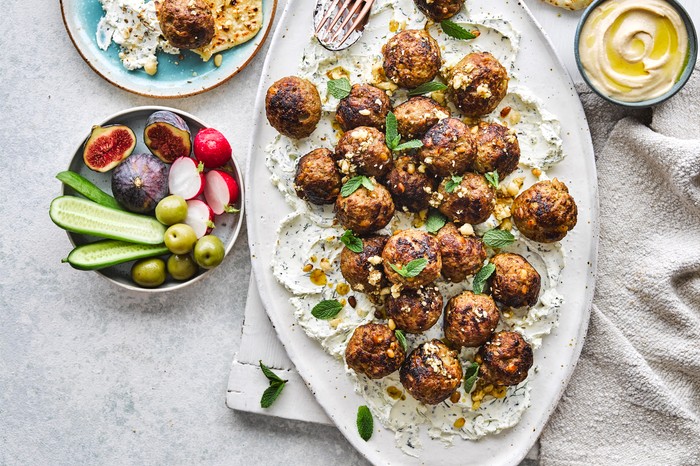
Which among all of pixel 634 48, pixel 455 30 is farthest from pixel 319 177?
pixel 634 48

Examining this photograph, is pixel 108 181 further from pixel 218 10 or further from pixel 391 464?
pixel 391 464

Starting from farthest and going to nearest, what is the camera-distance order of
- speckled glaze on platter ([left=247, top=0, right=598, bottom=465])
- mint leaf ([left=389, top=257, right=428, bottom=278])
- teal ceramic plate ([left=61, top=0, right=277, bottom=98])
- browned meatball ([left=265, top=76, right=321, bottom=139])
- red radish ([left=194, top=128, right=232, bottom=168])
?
teal ceramic plate ([left=61, top=0, right=277, bottom=98]) < red radish ([left=194, top=128, right=232, bottom=168]) < speckled glaze on platter ([left=247, top=0, right=598, bottom=465]) < browned meatball ([left=265, top=76, right=321, bottom=139]) < mint leaf ([left=389, top=257, right=428, bottom=278])

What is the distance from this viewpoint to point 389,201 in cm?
381

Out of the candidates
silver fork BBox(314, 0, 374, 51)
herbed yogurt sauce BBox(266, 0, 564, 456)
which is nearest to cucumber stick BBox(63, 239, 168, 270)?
herbed yogurt sauce BBox(266, 0, 564, 456)

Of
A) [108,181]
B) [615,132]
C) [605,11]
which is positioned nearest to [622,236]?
[615,132]

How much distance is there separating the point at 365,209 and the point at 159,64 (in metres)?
1.82

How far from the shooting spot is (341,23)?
4.01 meters

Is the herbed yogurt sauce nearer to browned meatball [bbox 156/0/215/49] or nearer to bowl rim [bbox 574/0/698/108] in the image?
bowl rim [bbox 574/0/698/108]

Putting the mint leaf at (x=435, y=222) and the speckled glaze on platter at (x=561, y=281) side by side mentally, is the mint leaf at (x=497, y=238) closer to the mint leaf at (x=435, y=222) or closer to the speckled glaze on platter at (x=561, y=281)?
the mint leaf at (x=435, y=222)

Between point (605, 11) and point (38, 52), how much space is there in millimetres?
3692

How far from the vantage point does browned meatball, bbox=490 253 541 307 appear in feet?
12.5

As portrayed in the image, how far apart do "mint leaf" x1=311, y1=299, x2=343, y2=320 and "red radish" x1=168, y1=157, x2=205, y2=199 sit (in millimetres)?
1086

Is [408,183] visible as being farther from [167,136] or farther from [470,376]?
[167,136]

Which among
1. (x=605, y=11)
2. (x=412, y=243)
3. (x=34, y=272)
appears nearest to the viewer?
(x=412, y=243)
